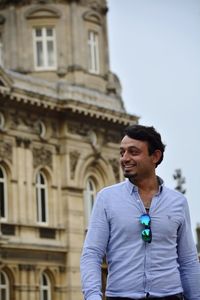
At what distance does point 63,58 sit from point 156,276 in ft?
146

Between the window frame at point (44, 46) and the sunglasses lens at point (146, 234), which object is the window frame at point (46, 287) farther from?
the sunglasses lens at point (146, 234)

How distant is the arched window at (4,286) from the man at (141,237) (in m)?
37.9

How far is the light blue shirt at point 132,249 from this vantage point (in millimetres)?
6738

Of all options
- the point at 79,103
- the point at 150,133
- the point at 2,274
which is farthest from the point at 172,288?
the point at 79,103

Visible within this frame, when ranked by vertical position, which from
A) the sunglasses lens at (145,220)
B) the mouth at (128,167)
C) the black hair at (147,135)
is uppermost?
the black hair at (147,135)

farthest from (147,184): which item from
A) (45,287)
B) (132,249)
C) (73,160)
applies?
(73,160)

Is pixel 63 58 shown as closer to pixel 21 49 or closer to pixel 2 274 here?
pixel 21 49

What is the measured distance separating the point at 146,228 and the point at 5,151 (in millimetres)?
39526

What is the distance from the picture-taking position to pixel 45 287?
1849 inches

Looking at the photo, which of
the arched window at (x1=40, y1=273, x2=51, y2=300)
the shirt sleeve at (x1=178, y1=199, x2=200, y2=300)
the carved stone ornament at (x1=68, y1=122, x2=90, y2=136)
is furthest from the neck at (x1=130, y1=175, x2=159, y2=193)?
the carved stone ornament at (x1=68, y1=122, x2=90, y2=136)

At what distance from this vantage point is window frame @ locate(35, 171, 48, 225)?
47500mm

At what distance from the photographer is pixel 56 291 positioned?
154 feet

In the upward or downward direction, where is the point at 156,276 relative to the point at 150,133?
downward

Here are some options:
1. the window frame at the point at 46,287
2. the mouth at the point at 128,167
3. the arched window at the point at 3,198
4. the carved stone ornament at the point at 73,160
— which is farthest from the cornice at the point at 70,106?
the mouth at the point at 128,167
